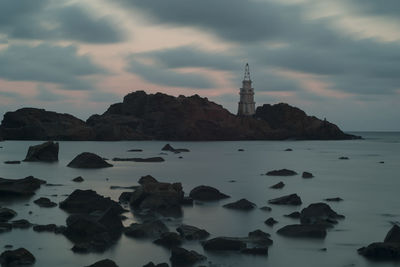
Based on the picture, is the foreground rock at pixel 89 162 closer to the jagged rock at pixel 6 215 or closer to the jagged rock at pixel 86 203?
the jagged rock at pixel 86 203

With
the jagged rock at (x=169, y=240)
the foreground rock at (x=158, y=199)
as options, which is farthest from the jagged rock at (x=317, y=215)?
the jagged rock at (x=169, y=240)

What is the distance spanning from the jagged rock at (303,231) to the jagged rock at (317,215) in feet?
7.66

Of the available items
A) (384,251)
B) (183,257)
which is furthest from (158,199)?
(384,251)

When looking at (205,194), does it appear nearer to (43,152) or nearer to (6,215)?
(6,215)

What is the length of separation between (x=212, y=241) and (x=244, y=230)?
4.79 metres

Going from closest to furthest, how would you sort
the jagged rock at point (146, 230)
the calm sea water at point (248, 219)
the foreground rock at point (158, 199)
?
the calm sea water at point (248, 219), the jagged rock at point (146, 230), the foreground rock at point (158, 199)

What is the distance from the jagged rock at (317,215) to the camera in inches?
1091

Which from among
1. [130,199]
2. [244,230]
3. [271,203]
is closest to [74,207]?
[130,199]

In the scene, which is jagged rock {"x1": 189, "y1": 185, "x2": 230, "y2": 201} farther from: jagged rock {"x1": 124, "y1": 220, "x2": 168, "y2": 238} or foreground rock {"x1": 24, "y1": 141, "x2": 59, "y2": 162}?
foreground rock {"x1": 24, "y1": 141, "x2": 59, "y2": 162}

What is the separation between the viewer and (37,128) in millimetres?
172625

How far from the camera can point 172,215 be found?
29453mm

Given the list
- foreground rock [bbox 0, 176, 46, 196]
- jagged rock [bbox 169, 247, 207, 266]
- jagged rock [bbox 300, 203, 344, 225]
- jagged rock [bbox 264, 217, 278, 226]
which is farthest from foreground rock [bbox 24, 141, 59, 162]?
jagged rock [bbox 169, 247, 207, 266]

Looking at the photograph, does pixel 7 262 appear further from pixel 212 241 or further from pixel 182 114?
pixel 182 114

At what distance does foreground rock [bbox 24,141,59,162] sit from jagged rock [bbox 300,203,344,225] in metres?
53.1
